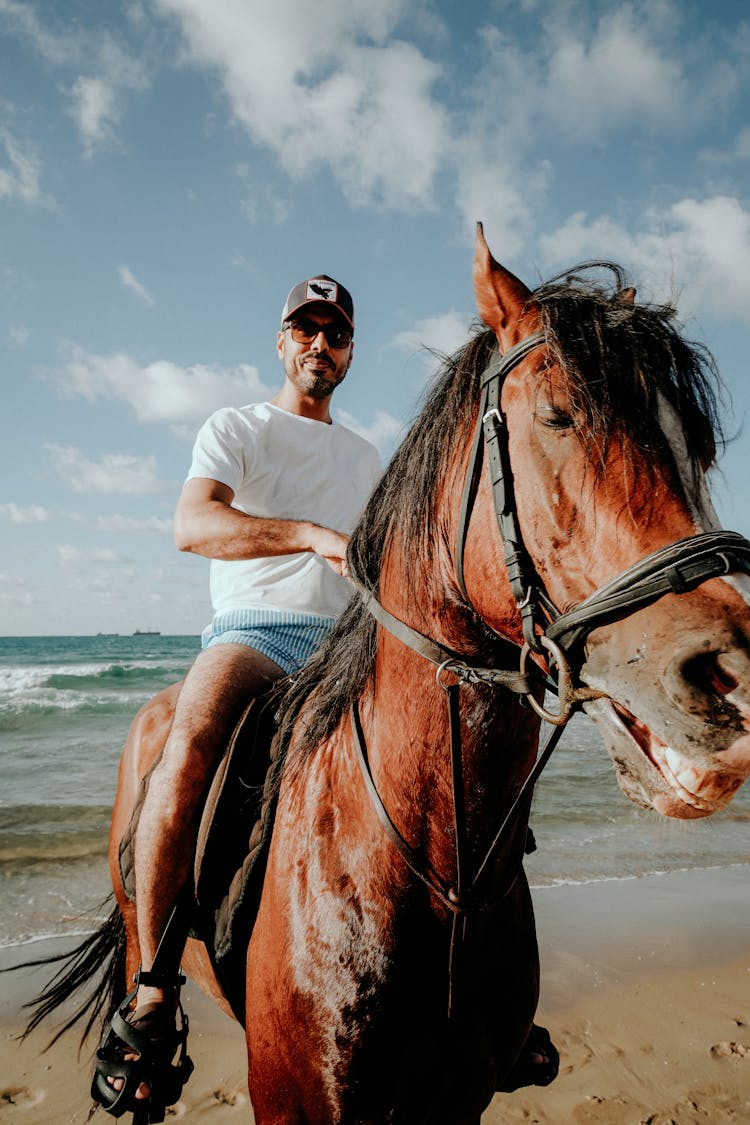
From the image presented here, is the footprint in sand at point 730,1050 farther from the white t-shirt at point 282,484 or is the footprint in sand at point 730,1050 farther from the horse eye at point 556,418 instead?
the horse eye at point 556,418

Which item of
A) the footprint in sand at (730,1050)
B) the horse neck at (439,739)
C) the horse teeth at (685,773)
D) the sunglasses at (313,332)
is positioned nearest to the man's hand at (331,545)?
the horse neck at (439,739)

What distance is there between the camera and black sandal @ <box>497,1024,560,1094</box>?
7.18ft

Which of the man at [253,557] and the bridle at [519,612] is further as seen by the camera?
the man at [253,557]

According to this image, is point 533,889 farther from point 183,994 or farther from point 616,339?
point 616,339

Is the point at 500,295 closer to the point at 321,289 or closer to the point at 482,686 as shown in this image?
the point at 482,686

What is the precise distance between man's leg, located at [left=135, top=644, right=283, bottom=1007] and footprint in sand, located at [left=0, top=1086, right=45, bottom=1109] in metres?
2.03

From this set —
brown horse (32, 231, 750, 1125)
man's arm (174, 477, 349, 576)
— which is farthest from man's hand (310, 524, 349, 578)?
brown horse (32, 231, 750, 1125)

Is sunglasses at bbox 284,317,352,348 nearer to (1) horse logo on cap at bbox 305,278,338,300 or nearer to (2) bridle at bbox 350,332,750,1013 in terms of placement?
(1) horse logo on cap at bbox 305,278,338,300

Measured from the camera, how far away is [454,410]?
5.60 ft

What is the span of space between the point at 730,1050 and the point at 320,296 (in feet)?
15.3

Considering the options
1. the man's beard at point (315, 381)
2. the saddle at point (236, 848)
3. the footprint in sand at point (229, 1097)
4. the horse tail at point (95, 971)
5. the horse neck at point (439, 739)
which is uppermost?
the man's beard at point (315, 381)

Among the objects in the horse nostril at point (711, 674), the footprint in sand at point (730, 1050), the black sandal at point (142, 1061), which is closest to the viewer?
the horse nostril at point (711, 674)

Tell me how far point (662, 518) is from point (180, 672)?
30189mm

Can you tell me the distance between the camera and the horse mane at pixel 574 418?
135 cm
